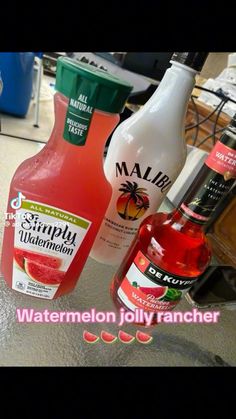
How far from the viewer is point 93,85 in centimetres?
24

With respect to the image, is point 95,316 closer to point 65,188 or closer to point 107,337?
point 107,337

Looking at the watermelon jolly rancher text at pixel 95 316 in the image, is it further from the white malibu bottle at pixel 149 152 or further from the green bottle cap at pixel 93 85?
the green bottle cap at pixel 93 85

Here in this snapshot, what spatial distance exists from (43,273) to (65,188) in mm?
107

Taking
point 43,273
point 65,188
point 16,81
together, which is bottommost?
point 16,81

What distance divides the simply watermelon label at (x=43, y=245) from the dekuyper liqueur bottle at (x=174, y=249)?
2.8 inches

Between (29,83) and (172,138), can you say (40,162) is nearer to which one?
(172,138)

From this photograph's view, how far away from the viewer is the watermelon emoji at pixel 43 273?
1.07 ft

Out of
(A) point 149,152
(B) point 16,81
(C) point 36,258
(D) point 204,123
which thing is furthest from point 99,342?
(B) point 16,81

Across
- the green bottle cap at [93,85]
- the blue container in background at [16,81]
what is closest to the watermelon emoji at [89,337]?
the green bottle cap at [93,85]

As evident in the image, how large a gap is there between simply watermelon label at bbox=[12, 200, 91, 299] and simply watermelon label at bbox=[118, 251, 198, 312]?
0.23ft

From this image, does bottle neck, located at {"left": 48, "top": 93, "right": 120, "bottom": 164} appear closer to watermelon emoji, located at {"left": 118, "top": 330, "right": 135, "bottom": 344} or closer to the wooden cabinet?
watermelon emoji, located at {"left": 118, "top": 330, "right": 135, "bottom": 344}
